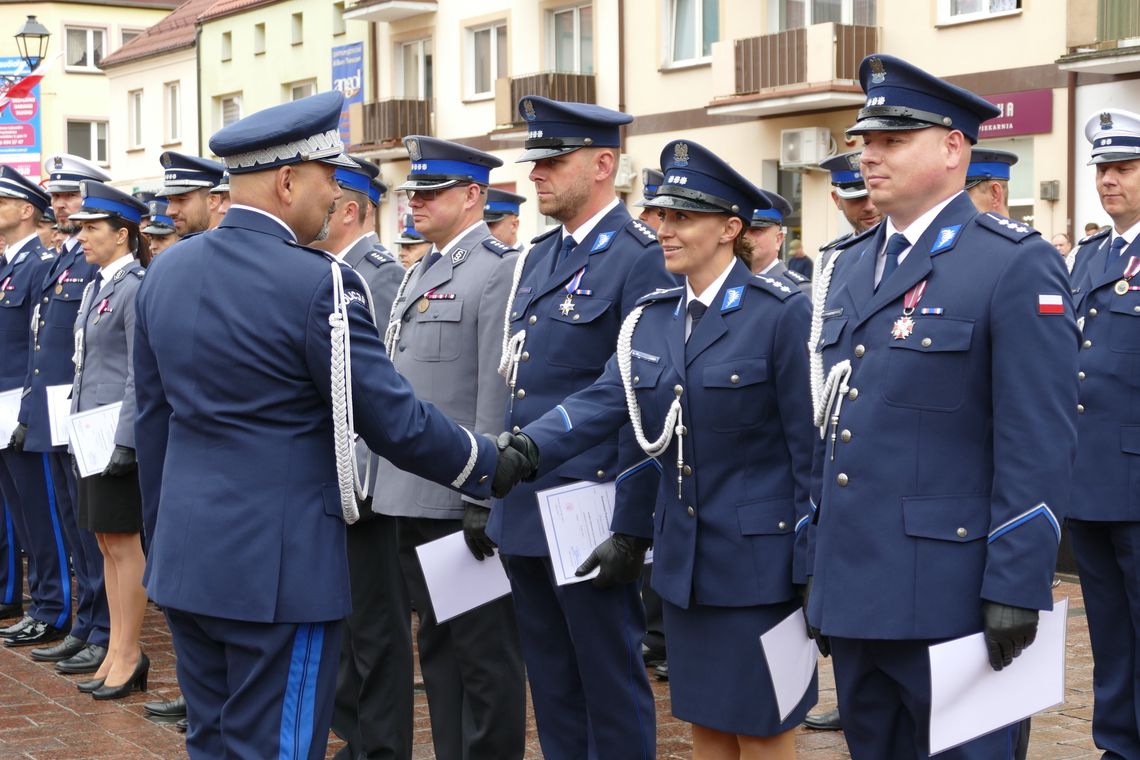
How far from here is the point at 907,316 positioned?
3.78m

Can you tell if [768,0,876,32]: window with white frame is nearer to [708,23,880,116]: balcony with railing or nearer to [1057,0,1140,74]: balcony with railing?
[708,23,880,116]: balcony with railing

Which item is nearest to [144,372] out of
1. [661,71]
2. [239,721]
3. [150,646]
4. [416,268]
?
[239,721]

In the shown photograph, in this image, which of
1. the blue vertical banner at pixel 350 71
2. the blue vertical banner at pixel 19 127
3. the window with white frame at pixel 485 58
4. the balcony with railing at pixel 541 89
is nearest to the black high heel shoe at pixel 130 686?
the blue vertical banner at pixel 19 127

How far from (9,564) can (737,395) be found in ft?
20.8

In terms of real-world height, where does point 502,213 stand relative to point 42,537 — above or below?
above

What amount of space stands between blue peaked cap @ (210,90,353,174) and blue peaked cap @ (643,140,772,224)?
1.05 metres

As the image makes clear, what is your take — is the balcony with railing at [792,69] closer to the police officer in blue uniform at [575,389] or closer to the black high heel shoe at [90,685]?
the black high heel shoe at [90,685]

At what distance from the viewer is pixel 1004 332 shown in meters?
3.60

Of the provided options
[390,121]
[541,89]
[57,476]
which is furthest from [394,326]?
[390,121]

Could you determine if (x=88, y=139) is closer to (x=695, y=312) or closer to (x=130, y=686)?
(x=130, y=686)

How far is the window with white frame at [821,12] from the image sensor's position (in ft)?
70.4

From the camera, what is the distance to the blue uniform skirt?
432 centimetres

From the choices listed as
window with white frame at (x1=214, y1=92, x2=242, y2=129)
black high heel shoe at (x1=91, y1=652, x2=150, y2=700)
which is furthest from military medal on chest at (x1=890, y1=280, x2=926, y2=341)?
window with white frame at (x1=214, y1=92, x2=242, y2=129)

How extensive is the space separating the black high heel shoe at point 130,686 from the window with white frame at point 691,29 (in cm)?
1803
